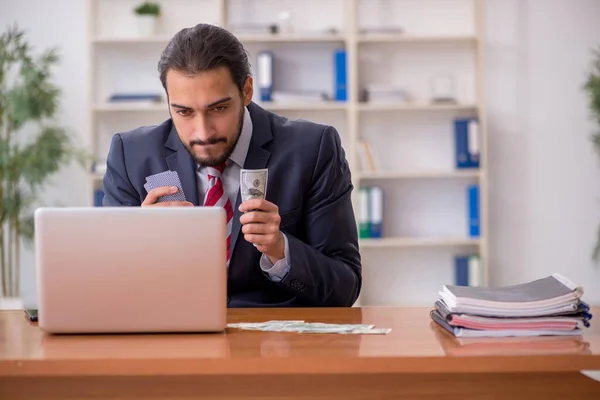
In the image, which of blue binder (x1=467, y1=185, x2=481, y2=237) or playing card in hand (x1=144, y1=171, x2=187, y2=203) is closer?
playing card in hand (x1=144, y1=171, x2=187, y2=203)

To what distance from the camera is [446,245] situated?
582 centimetres

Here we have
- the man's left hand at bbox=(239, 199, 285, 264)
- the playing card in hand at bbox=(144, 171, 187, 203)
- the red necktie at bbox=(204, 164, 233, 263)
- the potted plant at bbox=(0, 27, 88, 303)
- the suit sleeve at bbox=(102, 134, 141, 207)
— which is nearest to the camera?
the man's left hand at bbox=(239, 199, 285, 264)

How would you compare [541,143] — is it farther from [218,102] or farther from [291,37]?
[218,102]

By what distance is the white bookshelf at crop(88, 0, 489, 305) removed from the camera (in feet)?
18.9

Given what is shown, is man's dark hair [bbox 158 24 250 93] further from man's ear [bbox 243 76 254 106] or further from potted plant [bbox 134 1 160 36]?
potted plant [bbox 134 1 160 36]

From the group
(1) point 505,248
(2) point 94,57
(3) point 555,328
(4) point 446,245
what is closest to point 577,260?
(1) point 505,248

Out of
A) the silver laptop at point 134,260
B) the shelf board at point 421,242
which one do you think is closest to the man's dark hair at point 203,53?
the silver laptop at point 134,260

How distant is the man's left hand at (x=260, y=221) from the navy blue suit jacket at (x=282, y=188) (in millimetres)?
356

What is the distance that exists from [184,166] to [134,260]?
75cm

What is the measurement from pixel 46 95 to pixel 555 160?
3.11 m

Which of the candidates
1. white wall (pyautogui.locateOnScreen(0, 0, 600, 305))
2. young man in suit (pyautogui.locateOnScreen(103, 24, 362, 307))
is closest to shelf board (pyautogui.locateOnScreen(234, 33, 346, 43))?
white wall (pyautogui.locateOnScreen(0, 0, 600, 305))

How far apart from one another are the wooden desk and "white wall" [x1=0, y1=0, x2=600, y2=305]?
4.22m

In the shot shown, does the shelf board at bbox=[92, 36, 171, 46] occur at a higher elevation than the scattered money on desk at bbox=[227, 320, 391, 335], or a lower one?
higher

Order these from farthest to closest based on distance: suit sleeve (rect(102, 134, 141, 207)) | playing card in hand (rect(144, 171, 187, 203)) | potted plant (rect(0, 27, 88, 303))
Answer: potted plant (rect(0, 27, 88, 303))
suit sleeve (rect(102, 134, 141, 207))
playing card in hand (rect(144, 171, 187, 203))
